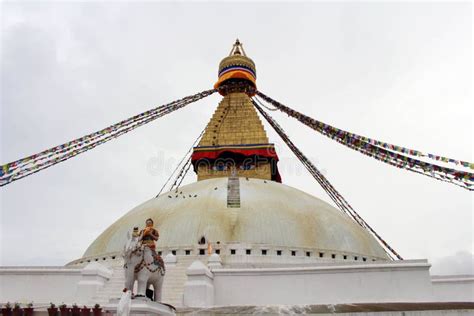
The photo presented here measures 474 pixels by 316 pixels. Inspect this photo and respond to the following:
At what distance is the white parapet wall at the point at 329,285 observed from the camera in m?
10.8

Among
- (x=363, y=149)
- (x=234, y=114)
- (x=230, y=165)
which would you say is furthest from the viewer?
(x=234, y=114)

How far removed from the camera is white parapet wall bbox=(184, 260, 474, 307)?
35.6ft

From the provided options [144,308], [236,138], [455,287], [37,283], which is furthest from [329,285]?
[236,138]

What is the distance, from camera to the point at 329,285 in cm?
1120

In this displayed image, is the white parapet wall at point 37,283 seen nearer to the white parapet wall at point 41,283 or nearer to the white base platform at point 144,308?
the white parapet wall at point 41,283

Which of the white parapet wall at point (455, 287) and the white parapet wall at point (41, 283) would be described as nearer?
the white parapet wall at point (455, 287)

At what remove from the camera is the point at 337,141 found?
13.8 meters

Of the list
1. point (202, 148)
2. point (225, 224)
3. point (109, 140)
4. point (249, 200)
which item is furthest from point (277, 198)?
point (202, 148)

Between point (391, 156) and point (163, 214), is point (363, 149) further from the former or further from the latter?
point (163, 214)

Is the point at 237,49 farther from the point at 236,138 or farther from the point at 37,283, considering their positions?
the point at 37,283

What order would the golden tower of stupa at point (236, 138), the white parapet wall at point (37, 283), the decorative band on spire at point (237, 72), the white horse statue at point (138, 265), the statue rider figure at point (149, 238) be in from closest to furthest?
the white horse statue at point (138, 265) < the statue rider figure at point (149, 238) < the white parapet wall at point (37, 283) < the golden tower of stupa at point (236, 138) < the decorative band on spire at point (237, 72)

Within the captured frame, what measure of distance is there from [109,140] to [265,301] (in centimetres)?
747

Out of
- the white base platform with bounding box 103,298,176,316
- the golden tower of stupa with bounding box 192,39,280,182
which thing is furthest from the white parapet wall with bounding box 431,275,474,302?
the golden tower of stupa with bounding box 192,39,280,182

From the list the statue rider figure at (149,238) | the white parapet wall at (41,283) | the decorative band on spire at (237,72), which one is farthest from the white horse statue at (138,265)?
the decorative band on spire at (237,72)
